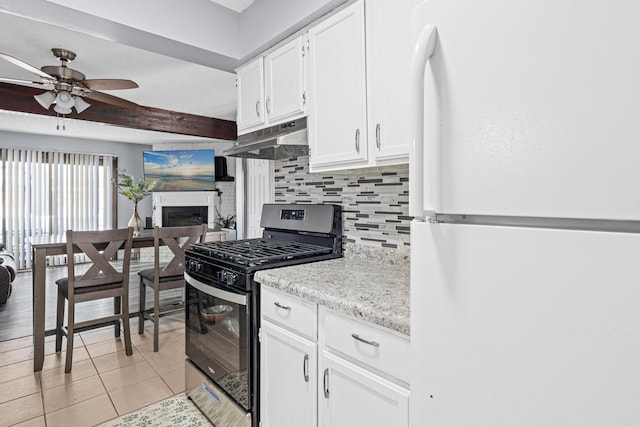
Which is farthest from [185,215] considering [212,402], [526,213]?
[526,213]

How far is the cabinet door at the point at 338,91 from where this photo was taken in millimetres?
1584

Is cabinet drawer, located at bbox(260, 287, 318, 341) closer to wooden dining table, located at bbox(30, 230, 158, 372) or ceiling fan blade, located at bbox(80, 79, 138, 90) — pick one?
wooden dining table, located at bbox(30, 230, 158, 372)

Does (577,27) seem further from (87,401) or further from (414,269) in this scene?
(87,401)

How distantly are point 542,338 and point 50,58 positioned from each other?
4.07 meters

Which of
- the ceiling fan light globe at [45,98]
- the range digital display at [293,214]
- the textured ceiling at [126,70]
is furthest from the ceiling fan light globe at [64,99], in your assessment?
the range digital display at [293,214]

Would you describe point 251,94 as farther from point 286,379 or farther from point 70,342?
point 70,342

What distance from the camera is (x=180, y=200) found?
676cm

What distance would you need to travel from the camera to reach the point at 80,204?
664cm

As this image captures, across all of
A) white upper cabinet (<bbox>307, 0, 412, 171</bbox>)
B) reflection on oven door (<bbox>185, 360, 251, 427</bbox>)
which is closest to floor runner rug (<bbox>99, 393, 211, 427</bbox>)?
reflection on oven door (<bbox>185, 360, 251, 427</bbox>)

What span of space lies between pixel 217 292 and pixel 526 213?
1455mm

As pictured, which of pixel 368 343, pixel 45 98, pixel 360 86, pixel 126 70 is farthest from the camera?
pixel 126 70

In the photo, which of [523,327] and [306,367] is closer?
[523,327]

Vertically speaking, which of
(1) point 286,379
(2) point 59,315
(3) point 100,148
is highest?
(3) point 100,148

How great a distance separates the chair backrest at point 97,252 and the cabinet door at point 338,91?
186 cm
